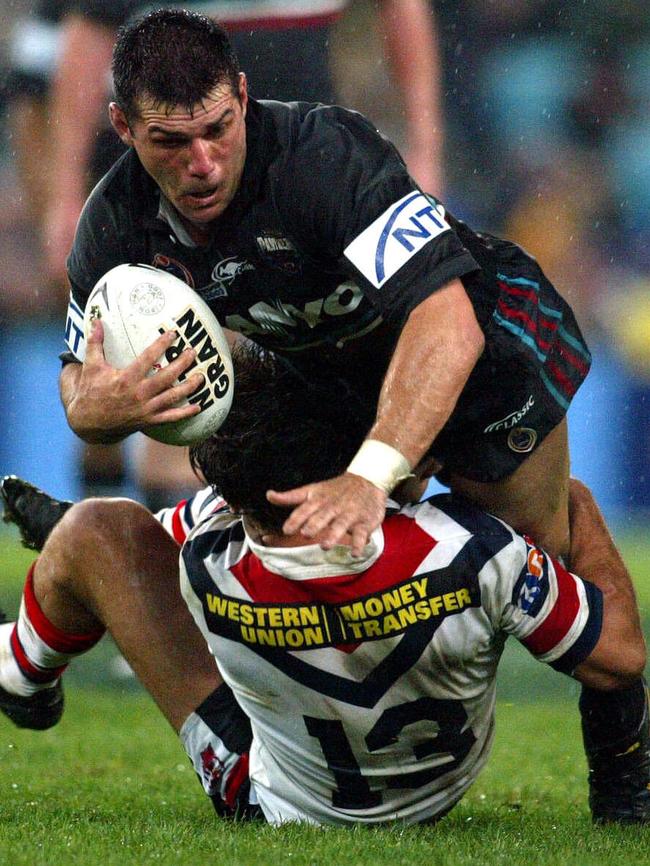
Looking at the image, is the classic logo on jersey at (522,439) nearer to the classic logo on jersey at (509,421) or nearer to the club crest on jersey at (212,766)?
the classic logo on jersey at (509,421)

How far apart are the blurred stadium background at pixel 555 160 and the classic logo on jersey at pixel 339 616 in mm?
7402

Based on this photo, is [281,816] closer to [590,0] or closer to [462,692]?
[462,692]

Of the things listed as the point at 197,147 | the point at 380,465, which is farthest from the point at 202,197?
the point at 380,465

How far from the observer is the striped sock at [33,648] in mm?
3564

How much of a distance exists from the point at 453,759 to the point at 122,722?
8.66ft

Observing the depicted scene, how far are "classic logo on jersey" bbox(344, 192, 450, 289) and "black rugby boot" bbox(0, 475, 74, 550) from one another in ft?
4.54

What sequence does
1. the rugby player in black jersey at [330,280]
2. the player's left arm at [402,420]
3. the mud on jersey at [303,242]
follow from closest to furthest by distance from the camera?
the player's left arm at [402,420] → the rugby player in black jersey at [330,280] → the mud on jersey at [303,242]

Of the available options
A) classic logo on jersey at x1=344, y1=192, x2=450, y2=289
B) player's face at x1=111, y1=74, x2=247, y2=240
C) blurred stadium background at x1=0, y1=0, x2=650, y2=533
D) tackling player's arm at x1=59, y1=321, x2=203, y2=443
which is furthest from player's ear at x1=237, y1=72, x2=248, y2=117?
blurred stadium background at x1=0, y1=0, x2=650, y2=533

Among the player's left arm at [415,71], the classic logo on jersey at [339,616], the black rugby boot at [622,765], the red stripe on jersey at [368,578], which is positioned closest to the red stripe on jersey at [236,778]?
the classic logo on jersey at [339,616]

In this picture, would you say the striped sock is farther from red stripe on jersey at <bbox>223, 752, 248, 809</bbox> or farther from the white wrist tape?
the white wrist tape

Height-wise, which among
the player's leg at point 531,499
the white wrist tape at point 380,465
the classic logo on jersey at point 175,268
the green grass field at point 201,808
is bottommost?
the green grass field at point 201,808

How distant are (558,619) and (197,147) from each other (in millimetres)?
1239

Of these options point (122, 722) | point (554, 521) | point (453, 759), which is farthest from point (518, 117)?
point (453, 759)

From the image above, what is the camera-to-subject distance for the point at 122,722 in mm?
5500
